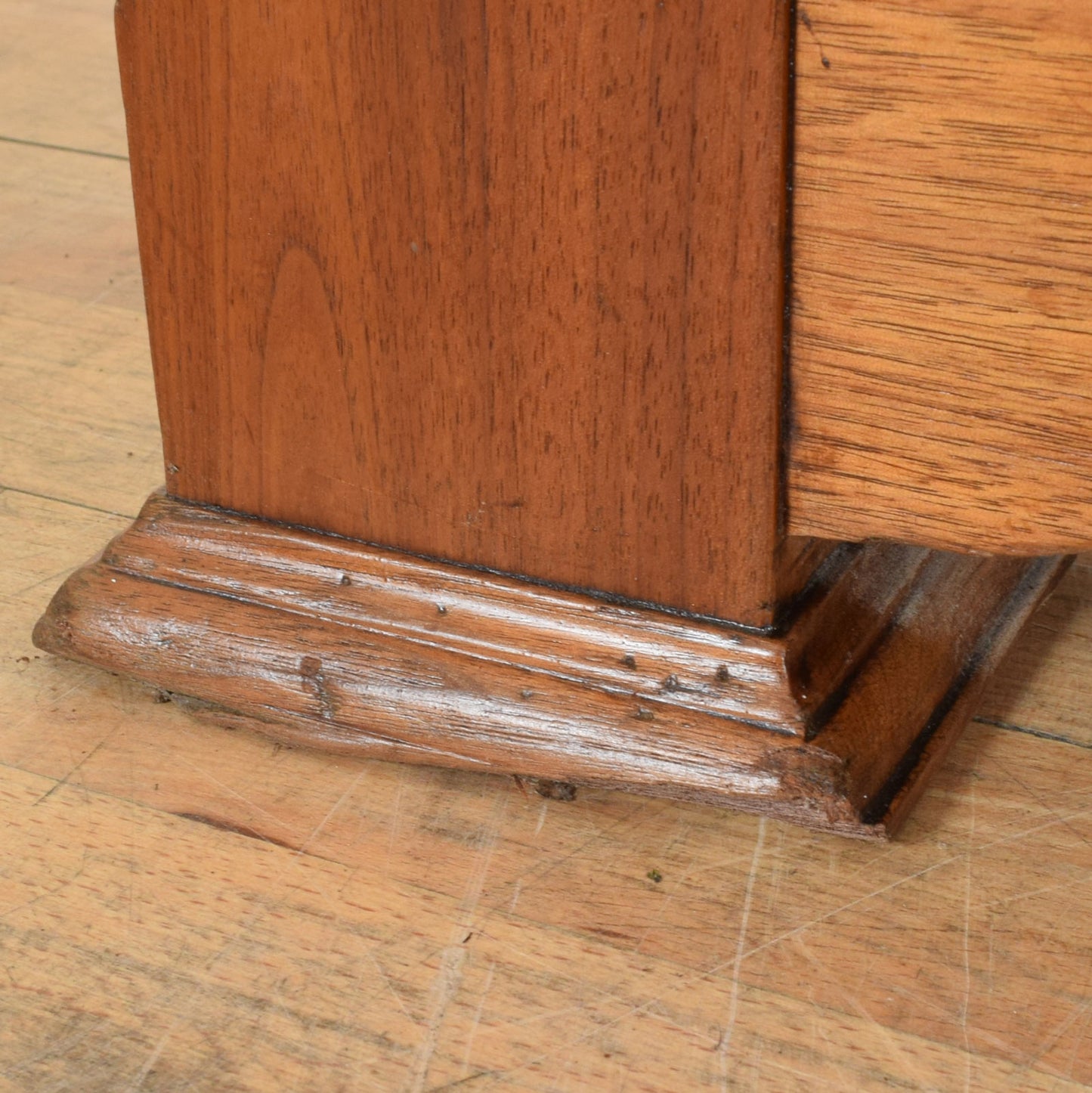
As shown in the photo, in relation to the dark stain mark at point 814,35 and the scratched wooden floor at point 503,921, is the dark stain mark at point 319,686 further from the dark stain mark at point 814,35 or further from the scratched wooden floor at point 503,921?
the dark stain mark at point 814,35

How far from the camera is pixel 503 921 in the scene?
0.79 metres

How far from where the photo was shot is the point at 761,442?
0.76 meters

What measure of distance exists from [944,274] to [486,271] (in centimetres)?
22

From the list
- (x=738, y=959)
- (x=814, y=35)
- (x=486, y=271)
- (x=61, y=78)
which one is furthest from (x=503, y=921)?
(x=61, y=78)

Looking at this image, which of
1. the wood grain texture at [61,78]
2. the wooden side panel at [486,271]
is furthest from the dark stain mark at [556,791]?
the wood grain texture at [61,78]

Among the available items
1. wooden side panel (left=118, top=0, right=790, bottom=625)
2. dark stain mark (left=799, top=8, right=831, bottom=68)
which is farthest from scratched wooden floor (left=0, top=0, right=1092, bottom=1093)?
dark stain mark (left=799, top=8, right=831, bottom=68)

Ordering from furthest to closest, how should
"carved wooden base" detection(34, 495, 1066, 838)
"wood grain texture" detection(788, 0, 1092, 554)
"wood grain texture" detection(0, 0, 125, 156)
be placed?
"wood grain texture" detection(0, 0, 125, 156)
"carved wooden base" detection(34, 495, 1066, 838)
"wood grain texture" detection(788, 0, 1092, 554)

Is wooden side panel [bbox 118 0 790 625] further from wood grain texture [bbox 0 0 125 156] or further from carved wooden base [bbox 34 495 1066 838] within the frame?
wood grain texture [bbox 0 0 125 156]

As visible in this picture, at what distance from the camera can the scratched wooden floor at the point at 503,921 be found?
2.35ft

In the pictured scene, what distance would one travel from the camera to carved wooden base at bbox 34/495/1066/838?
0.81m

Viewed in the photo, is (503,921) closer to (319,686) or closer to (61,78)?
(319,686)

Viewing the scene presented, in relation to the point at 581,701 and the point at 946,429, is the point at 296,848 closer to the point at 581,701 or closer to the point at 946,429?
the point at 581,701

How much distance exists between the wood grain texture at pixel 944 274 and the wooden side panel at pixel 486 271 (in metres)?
0.02

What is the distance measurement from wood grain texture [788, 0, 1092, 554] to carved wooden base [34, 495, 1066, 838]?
0.10 metres
